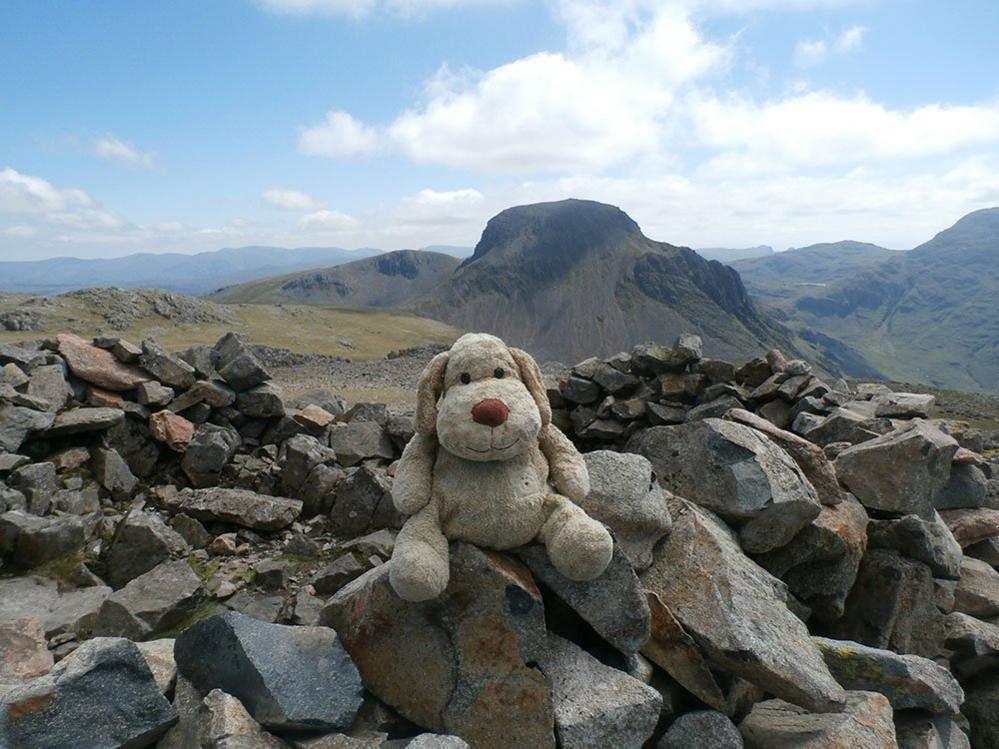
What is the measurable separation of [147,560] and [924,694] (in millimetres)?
10414

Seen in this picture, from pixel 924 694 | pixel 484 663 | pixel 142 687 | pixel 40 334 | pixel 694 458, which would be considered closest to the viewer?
pixel 142 687

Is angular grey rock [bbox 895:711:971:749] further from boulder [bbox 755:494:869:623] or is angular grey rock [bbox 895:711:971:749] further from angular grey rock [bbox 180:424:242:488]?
angular grey rock [bbox 180:424:242:488]

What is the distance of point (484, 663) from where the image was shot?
4.97 metres

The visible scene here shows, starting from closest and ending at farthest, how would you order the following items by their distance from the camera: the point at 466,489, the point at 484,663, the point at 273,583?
the point at 484,663 → the point at 466,489 → the point at 273,583

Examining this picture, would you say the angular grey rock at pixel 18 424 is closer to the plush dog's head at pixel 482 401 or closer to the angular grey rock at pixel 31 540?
the angular grey rock at pixel 31 540

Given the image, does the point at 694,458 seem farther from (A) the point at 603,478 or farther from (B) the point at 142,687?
(B) the point at 142,687

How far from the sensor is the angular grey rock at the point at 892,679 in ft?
19.9

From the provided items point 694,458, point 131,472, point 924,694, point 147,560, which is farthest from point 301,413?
point 924,694

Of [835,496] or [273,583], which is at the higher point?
[835,496]

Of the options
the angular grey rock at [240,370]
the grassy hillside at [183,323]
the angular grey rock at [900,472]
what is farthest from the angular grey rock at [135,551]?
the grassy hillside at [183,323]

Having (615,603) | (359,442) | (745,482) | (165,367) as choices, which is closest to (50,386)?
(165,367)

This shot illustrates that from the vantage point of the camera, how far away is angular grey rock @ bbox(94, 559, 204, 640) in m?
7.62

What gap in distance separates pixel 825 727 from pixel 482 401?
4261 mm

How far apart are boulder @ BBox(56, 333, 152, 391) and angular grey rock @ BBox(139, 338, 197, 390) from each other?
0.23 metres
